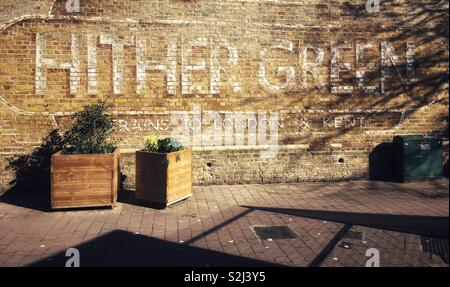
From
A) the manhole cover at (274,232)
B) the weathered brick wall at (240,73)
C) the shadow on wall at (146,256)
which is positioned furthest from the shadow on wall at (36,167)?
the manhole cover at (274,232)

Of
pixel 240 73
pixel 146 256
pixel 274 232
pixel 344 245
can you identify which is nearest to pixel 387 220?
pixel 344 245

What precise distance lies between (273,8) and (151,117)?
11.9ft

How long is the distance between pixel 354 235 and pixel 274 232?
3.58 ft

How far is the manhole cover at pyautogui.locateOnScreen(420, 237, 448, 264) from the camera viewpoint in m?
4.47

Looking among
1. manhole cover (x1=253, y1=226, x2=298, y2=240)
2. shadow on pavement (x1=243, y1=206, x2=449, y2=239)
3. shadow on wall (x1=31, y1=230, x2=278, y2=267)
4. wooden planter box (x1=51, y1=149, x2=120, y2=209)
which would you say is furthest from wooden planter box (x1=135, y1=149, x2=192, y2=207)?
manhole cover (x1=253, y1=226, x2=298, y2=240)

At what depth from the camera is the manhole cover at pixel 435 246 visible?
4474 mm

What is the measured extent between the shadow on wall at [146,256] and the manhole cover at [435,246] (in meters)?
2.03

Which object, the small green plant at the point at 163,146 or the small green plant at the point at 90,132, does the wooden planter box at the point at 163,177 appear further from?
the small green plant at the point at 90,132

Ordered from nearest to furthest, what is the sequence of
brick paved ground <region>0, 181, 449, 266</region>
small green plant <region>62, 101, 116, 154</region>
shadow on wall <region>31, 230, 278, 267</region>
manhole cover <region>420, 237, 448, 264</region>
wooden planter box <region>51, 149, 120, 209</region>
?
1. shadow on wall <region>31, 230, 278, 267</region>
2. brick paved ground <region>0, 181, 449, 266</region>
3. manhole cover <region>420, 237, 448, 264</region>
4. wooden planter box <region>51, 149, 120, 209</region>
5. small green plant <region>62, 101, 116, 154</region>

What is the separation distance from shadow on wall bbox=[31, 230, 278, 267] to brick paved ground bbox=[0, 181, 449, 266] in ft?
0.04

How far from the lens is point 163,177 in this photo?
6555 mm

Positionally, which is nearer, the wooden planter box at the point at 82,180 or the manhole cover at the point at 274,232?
the manhole cover at the point at 274,232

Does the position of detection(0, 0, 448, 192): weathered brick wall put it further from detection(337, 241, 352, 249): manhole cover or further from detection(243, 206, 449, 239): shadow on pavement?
detection(337, 241, 352, 249): manhole cover
